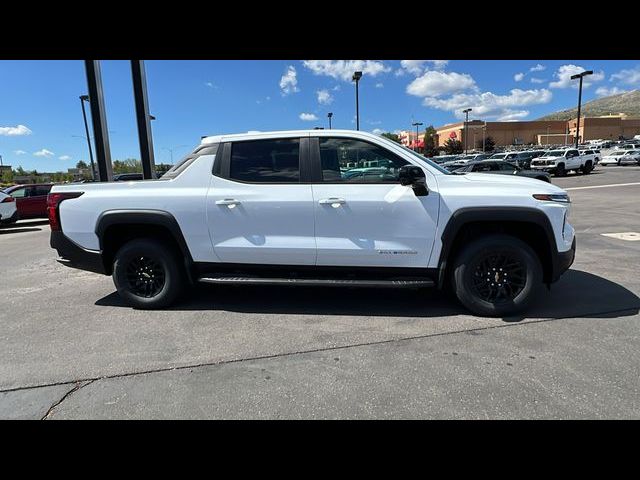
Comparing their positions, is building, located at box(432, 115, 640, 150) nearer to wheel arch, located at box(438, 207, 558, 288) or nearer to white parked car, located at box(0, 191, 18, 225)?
white parked car, located at box(0, 191, 18, 225)

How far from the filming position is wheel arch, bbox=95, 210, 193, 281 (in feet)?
13.4

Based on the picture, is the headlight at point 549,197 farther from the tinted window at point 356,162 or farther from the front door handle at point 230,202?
the front door handle at point 230,202

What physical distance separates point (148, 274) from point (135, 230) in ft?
1.74

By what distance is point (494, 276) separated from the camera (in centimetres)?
385

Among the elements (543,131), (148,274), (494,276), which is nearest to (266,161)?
(148,274)

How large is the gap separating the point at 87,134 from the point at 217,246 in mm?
36799

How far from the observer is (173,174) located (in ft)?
Result: 14.1

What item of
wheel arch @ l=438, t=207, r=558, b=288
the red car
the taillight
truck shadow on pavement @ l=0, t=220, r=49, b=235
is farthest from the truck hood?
the red car

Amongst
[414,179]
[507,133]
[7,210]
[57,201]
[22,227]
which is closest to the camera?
[414,179]

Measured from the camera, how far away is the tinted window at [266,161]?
13.2ft

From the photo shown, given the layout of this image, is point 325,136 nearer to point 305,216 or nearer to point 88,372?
point 305,216

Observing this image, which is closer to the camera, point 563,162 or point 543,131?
point 563,162

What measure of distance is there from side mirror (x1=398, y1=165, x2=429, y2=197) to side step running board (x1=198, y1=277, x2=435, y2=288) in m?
0.89

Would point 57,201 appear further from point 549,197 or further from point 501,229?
point 549,197
